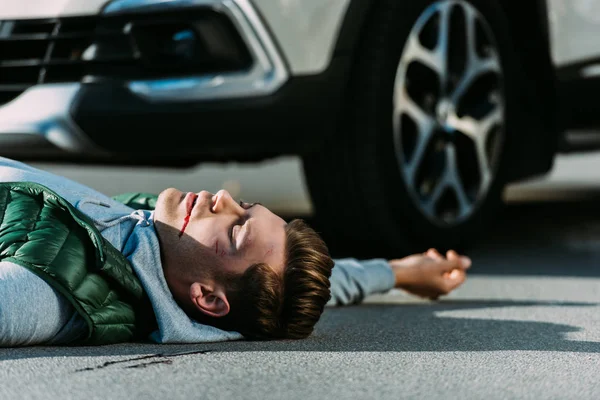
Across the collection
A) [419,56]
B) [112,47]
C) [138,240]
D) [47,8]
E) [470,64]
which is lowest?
[470,64]

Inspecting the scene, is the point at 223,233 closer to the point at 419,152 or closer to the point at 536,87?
the point at 419,152

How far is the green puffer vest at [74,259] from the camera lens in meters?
2.72

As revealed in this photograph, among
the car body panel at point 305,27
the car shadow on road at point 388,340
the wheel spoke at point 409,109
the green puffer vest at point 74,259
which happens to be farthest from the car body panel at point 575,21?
the green puffer vest at point 74,259

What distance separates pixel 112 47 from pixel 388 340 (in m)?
1.42

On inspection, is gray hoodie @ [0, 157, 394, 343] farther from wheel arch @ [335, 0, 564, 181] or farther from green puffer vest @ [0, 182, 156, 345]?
wheel arch @ [335, 0, 564, 181]

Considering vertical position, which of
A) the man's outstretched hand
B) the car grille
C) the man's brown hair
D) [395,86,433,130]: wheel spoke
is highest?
the car grille

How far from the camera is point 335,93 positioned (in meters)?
4.06

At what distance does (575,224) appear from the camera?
20.2 feet

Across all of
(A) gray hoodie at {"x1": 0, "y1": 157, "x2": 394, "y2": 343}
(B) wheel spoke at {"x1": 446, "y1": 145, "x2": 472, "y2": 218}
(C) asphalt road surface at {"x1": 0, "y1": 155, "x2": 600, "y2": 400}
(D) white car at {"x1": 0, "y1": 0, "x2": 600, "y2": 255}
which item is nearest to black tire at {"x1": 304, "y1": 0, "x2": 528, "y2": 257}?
(D) white car at {"x1": 0, "y1": 0, "x2": 600, "y2": 255}

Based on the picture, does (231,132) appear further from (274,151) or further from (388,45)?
(388,45)

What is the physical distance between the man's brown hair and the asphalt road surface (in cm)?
5

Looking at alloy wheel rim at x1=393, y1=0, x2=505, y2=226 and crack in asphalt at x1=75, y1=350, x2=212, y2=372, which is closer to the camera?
crack in asphalt at x1=75, y1=350, x2=212, y2=372

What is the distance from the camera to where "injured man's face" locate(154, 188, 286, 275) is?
2906 millimetres

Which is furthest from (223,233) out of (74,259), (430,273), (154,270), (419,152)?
(419,152)
